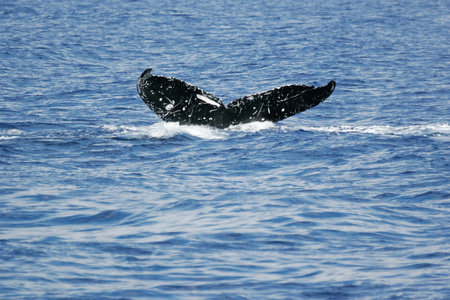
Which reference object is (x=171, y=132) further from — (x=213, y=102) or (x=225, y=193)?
(x=225, y=193)

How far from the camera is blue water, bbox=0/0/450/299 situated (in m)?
7.64

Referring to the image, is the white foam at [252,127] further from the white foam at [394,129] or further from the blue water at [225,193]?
the white foam at [394,129]

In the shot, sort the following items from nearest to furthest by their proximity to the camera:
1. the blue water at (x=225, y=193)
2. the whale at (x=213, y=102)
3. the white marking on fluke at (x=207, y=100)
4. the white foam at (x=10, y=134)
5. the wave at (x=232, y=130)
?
the blue water at (x=225, y=193) < the whale at (x=213, y=102) < the white marking on fluke at (x=207, y=100) < the white foam at (x=10, y=134) < the wave at (x=232, y=130)

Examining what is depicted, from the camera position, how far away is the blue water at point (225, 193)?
301 inches

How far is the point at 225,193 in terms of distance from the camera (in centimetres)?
1093

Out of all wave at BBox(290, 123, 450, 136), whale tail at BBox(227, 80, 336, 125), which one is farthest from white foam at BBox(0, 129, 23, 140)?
wave at BBox(290, 123, 450, 136)

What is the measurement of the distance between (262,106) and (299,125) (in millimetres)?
2841

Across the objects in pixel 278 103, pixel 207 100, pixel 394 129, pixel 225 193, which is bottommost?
pixel 394 129

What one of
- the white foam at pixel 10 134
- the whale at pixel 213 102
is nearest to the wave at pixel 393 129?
the whale at pixel 213 102

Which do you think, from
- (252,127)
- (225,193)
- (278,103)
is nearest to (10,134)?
(252,127)

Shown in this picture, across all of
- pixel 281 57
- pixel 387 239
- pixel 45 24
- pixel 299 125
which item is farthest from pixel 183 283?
pixel 45 24

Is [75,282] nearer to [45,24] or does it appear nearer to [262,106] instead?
[262,106]

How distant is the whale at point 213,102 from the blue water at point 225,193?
0.41 m

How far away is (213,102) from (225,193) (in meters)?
4.20
